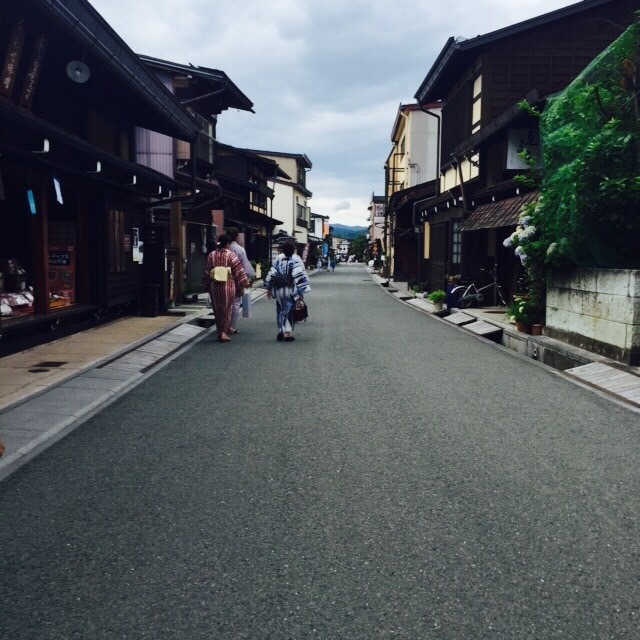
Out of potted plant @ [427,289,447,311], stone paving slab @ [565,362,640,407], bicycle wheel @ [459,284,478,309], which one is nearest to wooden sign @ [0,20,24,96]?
stone paving slab @ [565,362,640,407]

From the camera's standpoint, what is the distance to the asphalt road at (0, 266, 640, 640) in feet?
10.2

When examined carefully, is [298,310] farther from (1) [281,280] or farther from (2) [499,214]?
(2) [499,214]

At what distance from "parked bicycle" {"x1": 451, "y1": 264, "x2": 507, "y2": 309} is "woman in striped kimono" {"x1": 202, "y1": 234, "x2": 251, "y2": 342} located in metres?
8.73

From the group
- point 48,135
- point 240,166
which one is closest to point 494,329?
point 48,135

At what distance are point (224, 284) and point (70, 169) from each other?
356 cm

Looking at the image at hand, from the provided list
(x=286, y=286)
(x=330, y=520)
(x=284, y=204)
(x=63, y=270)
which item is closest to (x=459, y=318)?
(x=286, y=286)

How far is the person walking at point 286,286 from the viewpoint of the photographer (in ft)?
45.0

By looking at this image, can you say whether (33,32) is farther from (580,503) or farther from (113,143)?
(580,503)

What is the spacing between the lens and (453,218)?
987 inches

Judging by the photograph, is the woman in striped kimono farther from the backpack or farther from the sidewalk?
the sidewalk

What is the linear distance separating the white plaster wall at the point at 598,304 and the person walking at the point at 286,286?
4.77 m

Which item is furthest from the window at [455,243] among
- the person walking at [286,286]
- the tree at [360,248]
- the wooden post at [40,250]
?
the tree at [360,248]

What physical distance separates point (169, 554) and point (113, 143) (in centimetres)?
1454

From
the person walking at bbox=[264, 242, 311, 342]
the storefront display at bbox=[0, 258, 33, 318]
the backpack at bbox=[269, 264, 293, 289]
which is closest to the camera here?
the storefront display at bbox=[0, 258, 33, 318]
